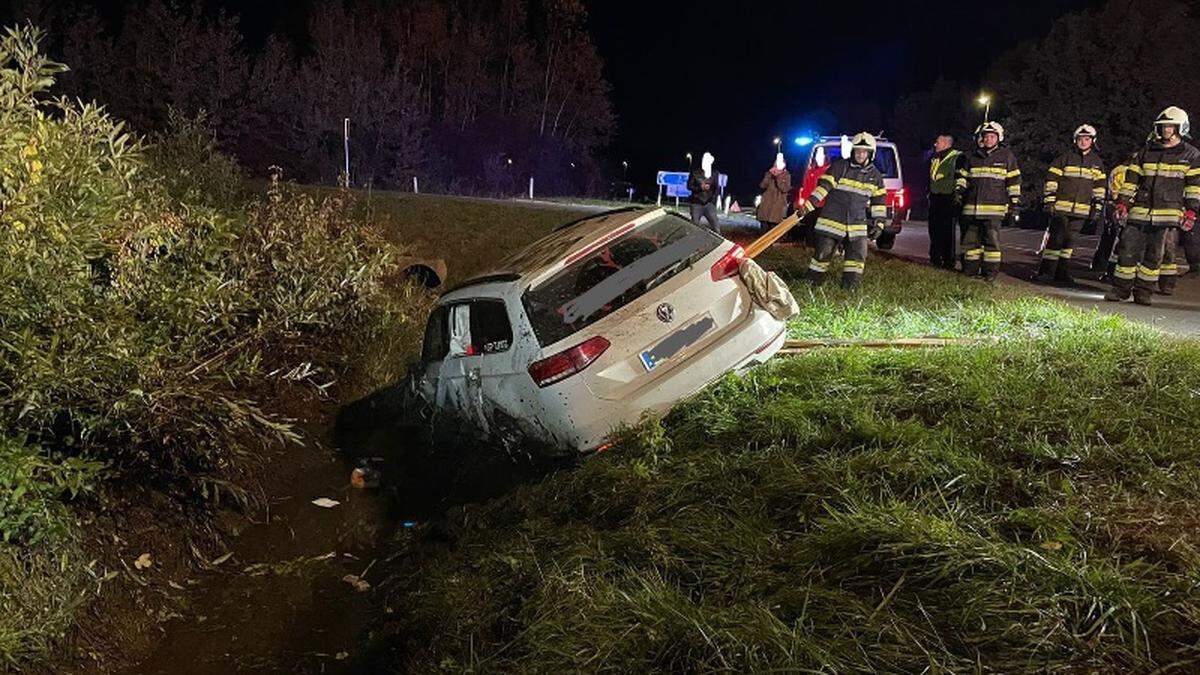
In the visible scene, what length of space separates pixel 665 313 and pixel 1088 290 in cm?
636

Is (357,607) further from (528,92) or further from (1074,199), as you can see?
(528,92)

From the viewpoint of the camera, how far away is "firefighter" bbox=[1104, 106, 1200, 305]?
7914 mm

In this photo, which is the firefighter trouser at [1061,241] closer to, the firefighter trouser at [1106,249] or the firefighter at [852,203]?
the firefighter trouser at [1106,249]

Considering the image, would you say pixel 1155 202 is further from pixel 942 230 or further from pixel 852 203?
pixel 942 230

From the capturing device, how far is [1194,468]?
11.4 feet

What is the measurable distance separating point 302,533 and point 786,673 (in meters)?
3.39

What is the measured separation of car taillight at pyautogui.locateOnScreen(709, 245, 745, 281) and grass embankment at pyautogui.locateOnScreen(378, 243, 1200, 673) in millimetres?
646

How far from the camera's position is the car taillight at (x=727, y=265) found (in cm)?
511

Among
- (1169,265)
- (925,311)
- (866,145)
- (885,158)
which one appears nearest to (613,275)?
(925,311)

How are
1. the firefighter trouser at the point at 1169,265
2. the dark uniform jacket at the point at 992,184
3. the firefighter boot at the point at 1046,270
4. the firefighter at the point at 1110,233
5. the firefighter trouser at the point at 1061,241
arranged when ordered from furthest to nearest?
1. the firefighter boot at the point at 1046,270
2. the firefighter trouser at the point at 1061,241
3. the firefighter at the point at 1110,233
4. the dark uniform jacket at the point at 992,184
5. the firefighter trouser at the point at 1169,265

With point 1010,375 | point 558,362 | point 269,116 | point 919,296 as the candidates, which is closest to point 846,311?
point 919,296

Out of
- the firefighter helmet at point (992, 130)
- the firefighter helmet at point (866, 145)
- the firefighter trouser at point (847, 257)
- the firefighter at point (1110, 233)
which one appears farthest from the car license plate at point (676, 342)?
the firefighter at point (1110, 233)

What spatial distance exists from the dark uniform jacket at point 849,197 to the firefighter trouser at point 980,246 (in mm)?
1809

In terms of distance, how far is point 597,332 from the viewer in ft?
15.3
